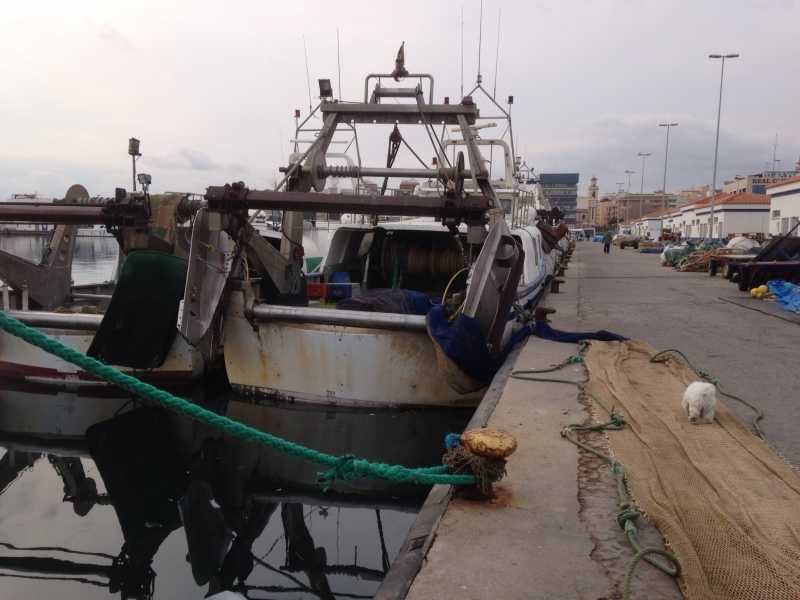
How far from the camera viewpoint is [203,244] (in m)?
6.36

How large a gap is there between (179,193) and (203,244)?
152 centimetres

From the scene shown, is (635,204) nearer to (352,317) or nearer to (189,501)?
(352,317)

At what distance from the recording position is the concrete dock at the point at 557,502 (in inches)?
98.4

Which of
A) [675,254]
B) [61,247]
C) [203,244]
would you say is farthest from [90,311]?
[675,254]

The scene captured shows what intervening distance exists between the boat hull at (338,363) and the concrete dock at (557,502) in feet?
3.21

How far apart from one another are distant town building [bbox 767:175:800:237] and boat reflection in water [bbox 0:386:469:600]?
33382mm

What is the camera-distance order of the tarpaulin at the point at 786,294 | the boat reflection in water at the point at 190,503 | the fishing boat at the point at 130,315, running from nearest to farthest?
the boat reflection in water at the point at 190,503
the fishing boat at the point at 130,315
the tarpaulin at the point at 786,294

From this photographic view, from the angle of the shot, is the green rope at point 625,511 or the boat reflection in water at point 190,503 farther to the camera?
the boat reflection in water at point 190,503

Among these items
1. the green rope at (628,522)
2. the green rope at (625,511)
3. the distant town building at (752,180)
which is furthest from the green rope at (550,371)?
the distant town building at (752,180)

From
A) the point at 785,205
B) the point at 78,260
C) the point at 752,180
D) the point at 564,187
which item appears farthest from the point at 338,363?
the point at 752,180

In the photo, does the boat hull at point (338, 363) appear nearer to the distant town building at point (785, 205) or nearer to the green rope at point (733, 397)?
the green rope at point (733, 397)

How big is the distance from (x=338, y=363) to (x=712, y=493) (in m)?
4.03

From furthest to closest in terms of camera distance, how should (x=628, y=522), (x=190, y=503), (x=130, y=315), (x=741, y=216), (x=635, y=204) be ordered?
1. (x=635, y=204)
2. (x=741, y=216)
3. (x=130, y=315)
4. (x=190, y=503)
5. (x=628, y=522)

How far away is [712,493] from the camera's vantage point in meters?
3.27
